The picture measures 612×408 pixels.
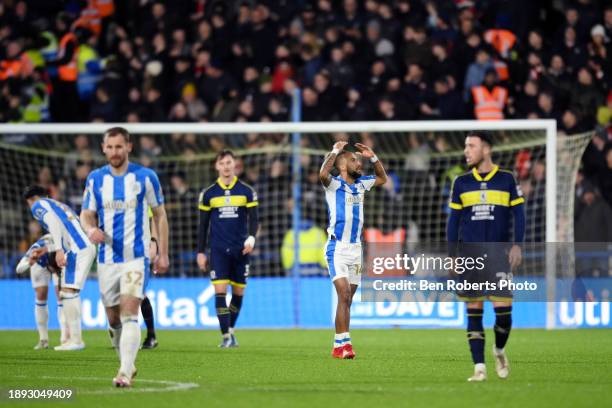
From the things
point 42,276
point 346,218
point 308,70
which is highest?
point 308,70

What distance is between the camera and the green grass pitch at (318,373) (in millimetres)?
8148

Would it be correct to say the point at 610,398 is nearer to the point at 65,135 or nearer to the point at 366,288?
the point at 366,288

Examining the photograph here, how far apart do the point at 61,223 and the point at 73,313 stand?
123cm

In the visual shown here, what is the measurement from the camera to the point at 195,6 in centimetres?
2400

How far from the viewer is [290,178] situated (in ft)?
67.3

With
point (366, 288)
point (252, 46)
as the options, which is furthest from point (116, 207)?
point (252, 46)

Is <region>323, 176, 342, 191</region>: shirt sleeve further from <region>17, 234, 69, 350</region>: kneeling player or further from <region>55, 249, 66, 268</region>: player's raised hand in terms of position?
<region>17, 234, 69, 350</region>: kneeling player

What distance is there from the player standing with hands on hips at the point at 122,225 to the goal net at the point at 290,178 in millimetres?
9308

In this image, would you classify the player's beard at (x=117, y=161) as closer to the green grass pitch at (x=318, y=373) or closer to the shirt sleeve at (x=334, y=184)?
the green grass pitch at (x=318, y=373)

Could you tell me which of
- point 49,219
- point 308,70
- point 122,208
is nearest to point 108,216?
point 122,208

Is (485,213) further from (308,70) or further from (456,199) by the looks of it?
(308,70)

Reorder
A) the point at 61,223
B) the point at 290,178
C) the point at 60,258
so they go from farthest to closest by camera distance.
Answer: the point at 290,178 → the point at 61,223 → the point at 60,258

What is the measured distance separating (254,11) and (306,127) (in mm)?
5358

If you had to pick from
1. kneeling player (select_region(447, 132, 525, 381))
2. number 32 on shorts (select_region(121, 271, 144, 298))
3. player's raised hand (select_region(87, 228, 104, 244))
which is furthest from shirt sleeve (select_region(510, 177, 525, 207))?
player's raised hand (select_region(87, 228, 104, 244))
